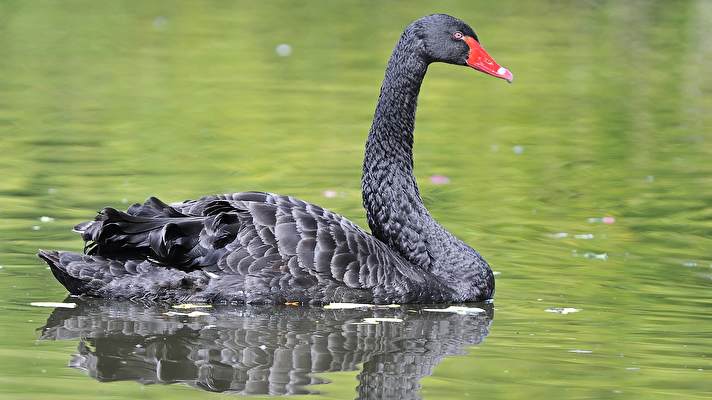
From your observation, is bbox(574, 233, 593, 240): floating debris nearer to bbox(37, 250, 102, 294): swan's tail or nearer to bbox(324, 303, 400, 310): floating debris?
bbox(324, 303, 400, 310): floating debris

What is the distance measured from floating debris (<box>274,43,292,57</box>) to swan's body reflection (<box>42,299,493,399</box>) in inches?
438

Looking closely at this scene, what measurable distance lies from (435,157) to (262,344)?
19.3ft

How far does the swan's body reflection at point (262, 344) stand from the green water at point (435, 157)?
0.04 metres

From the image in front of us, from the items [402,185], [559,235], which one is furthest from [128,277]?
[559,235]

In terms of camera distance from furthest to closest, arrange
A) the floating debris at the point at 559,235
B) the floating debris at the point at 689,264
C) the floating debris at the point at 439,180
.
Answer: the floating debris at the point at 439,180 < the floating debris at the point at 559,235 < the floating debris at the point at 689,264

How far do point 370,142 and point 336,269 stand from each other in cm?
109

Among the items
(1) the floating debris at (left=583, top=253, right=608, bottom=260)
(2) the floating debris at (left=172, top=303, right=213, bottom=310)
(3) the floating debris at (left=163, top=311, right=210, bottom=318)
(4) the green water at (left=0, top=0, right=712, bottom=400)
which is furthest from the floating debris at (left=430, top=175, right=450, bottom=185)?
(3) the floating debris at (left=163, top=311, right=210, bottom=318)

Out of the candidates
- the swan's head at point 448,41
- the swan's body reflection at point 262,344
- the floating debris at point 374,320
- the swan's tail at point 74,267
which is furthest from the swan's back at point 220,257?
the swan's head at point 448,41

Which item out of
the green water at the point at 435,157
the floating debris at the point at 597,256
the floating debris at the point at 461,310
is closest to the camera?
the green water at the point at 435,157

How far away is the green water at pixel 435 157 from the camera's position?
6.74 m

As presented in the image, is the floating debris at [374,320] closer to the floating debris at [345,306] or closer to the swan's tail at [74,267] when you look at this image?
the floating debris at [345,306]

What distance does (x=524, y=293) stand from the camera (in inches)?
318

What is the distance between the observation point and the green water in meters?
6.74

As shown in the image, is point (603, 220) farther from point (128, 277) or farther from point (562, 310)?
point (128, 277)
